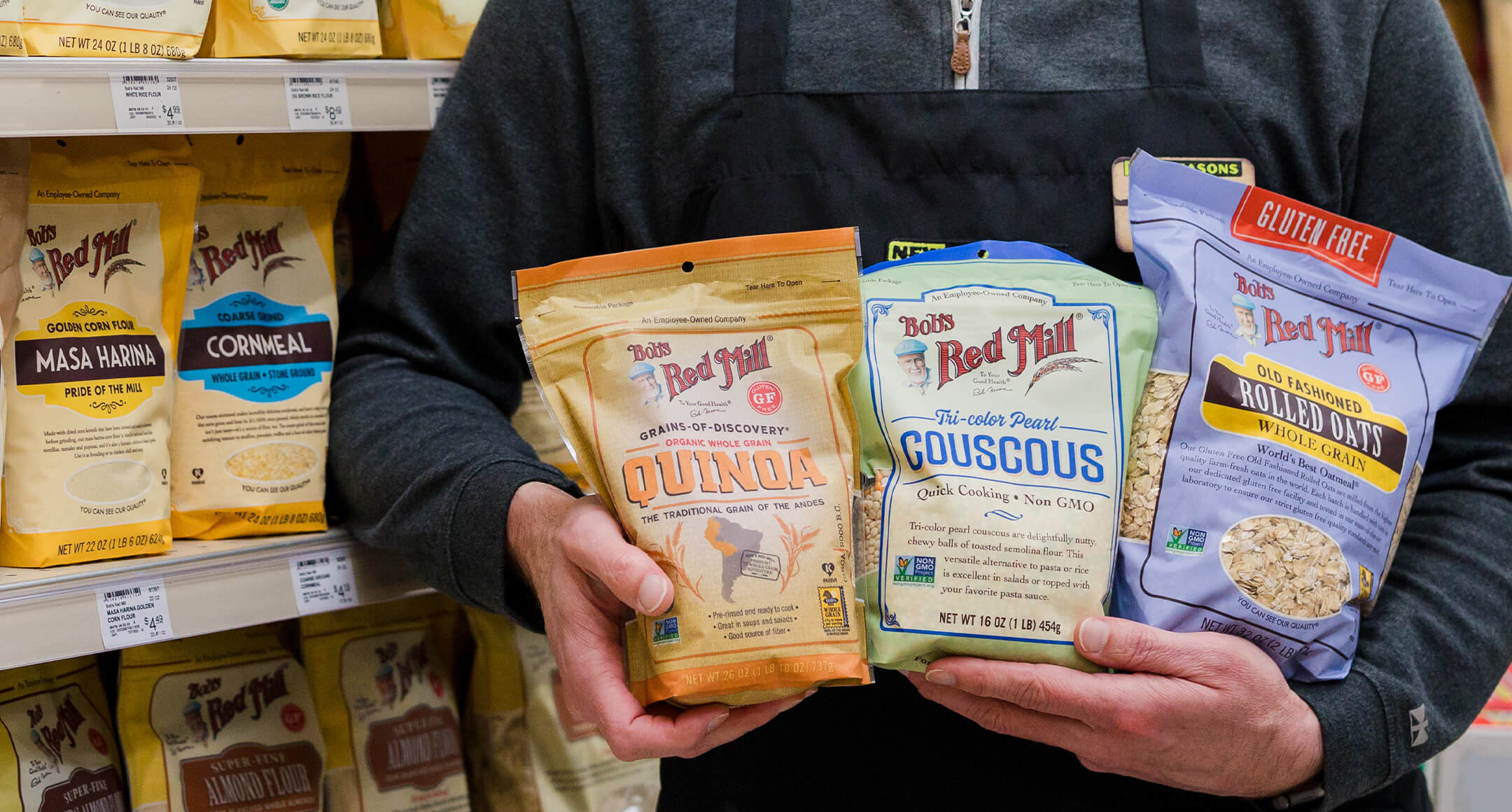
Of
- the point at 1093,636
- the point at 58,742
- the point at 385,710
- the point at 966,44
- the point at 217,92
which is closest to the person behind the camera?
the point at 1093,636

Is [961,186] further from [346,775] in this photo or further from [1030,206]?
[346,775]

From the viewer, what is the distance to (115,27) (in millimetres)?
1088

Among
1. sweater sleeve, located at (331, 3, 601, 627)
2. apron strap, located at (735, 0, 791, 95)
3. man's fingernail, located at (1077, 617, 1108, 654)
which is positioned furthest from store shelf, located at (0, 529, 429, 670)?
man's fingernail, located at (1077, 617, 1108, 654)

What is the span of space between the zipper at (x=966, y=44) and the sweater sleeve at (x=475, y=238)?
39 centimetres

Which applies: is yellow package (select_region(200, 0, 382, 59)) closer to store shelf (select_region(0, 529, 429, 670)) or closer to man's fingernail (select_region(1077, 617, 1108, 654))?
store shelf (select_region(0, 529, 429, 670))

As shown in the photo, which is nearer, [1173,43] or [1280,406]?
[1280,406]

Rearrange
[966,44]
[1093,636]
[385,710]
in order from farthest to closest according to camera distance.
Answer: [385,710] → [966,44] → [1093,636]

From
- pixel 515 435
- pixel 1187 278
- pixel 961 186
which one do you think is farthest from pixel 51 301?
pixel 1187 278

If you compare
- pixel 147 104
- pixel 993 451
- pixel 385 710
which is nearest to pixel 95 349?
pixel 147 104

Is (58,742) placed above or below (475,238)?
below

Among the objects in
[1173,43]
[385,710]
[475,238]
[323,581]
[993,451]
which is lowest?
[385,710]

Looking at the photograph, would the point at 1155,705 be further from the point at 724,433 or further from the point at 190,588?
the point at 190,588

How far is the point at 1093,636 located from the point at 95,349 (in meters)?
1.06

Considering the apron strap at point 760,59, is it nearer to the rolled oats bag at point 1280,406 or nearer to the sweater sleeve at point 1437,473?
the rolled oats bag at point 1280,406
